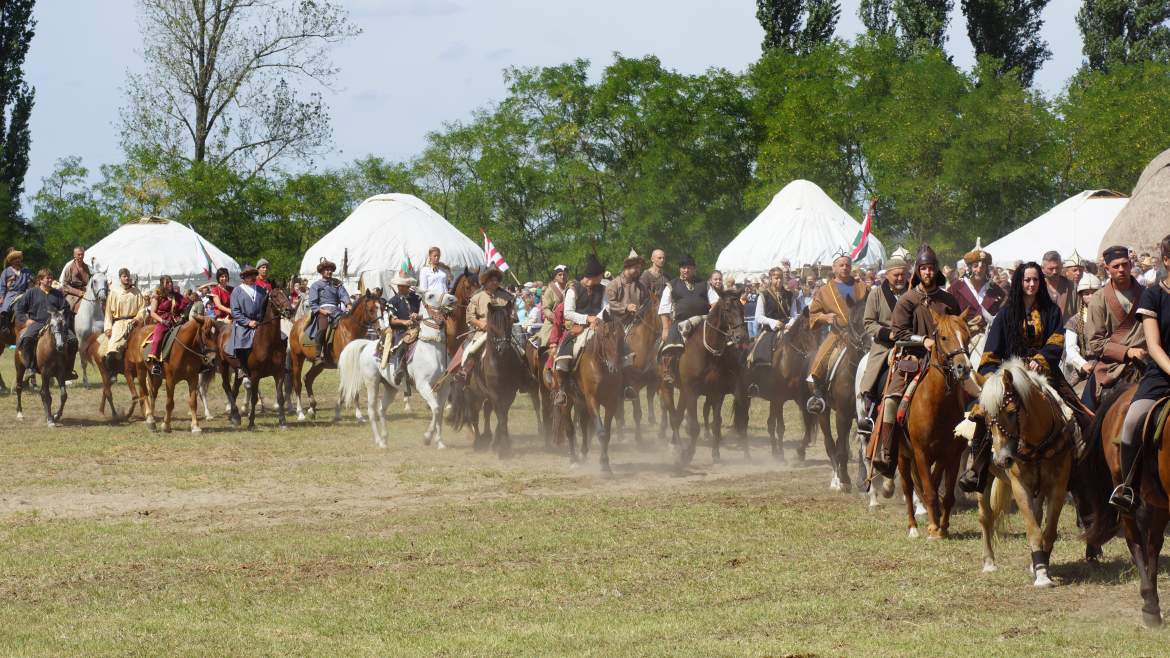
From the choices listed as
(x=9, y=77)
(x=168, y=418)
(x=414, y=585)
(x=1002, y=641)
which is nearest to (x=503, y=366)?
(x=168, y=418)

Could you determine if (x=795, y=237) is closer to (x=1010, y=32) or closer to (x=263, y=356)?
(x=1010, y=32)

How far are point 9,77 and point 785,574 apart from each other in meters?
56.3

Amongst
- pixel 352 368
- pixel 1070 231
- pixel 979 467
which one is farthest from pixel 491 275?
pixel 1070 231

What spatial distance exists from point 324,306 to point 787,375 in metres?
10.4

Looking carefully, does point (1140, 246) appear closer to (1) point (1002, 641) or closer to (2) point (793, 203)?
(2) point (793, 203)

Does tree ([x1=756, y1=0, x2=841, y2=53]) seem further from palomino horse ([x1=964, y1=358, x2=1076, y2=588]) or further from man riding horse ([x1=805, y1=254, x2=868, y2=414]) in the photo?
palomino horse ([x1=964, y1=358, x2=1076, y2=588])

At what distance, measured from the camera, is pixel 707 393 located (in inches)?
730

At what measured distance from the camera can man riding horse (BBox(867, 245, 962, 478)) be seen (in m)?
11.9

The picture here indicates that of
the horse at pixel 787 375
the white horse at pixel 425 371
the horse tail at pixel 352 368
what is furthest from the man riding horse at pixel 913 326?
the horse tail at pixel 352 368

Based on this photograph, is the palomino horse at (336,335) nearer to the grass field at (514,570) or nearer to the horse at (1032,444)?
the grass field at (514,570)

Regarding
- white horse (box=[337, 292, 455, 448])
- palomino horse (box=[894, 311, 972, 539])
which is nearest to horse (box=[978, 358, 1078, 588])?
palomino horse (box=[894, 311, 972, 539])

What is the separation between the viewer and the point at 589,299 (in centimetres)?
1822

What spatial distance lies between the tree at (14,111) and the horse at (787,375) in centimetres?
4652

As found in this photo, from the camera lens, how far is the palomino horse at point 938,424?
38.1 ft
